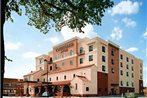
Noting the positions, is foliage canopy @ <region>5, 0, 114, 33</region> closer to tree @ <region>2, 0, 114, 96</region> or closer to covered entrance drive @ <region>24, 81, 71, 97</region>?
tree @ <region>2, 0, 114, 96</region>

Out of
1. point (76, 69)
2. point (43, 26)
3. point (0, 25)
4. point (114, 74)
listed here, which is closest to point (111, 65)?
point (114, 74)

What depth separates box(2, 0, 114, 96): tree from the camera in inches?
125

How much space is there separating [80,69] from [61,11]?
9.04 metres

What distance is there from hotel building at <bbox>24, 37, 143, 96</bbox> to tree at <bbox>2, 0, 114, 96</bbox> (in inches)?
315

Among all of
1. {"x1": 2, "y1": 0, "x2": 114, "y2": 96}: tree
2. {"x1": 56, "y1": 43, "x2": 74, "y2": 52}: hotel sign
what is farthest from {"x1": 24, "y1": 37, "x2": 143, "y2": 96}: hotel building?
{"x1": 2, "y1": 0, "x2": 114, "y2": 96}: tree

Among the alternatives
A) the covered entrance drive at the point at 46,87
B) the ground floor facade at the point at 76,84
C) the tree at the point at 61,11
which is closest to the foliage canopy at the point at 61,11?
the tree at the point at 61,11

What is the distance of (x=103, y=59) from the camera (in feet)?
42.0

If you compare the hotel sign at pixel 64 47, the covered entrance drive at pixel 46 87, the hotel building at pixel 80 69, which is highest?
the hotel sign at pixel 64 47

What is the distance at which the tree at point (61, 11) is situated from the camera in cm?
319

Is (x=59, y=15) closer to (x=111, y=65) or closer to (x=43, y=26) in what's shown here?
(x=43, y=26)

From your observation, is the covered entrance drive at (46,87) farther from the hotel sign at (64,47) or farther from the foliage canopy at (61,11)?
the foliage canopy at (61,11)

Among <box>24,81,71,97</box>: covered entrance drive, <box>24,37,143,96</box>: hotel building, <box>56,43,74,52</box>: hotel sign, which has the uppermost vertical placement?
<box>56,43,74,52</box>: hotel sign

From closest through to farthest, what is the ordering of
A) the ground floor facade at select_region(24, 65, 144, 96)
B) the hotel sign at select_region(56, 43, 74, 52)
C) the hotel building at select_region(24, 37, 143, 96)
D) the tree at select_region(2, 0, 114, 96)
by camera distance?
the tree at select_region(2, 0, 114, 96) < the ground floor facade at select_region(24, 65, 144, 96) < the hotel building at select_region(24, 37, 143, 96) < the hotel sign at select_region(56, 43, 74, 52)

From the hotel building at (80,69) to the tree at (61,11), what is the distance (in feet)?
26.2
